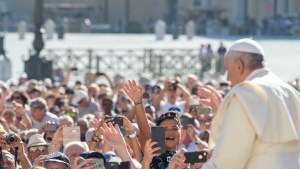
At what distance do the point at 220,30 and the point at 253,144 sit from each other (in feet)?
200

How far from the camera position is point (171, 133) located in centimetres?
1005

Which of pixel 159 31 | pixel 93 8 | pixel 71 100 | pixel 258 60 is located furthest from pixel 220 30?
pixel 258 60

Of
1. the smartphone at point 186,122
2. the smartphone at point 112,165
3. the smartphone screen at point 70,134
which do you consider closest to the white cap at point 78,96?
the smartphone at point 186,122

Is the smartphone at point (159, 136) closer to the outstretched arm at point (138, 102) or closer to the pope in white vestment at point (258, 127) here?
the outstretched arm at point (138, 102)

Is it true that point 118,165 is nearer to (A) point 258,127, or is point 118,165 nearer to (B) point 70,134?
(A) point 258,127

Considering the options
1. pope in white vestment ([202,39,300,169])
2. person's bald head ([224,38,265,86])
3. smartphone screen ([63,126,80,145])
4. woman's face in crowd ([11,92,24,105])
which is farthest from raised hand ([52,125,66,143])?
woman's face in crowd ([11,92,24,105])

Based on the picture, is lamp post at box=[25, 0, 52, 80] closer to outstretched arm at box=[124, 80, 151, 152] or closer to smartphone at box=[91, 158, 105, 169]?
outstretched arm at box=[124, 80, 151, 152]

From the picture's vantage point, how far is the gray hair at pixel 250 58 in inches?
283

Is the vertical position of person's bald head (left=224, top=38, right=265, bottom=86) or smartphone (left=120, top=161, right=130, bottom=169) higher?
person's bald head (left=224, top=38, right=265, bottom=86)

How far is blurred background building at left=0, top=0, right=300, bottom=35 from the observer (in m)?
68.3

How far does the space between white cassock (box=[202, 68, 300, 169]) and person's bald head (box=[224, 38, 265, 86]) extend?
36mm

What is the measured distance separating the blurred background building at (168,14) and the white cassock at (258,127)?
56643 millimetres

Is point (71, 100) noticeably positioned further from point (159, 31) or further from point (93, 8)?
point (93, 8)

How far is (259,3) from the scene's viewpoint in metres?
77.7
